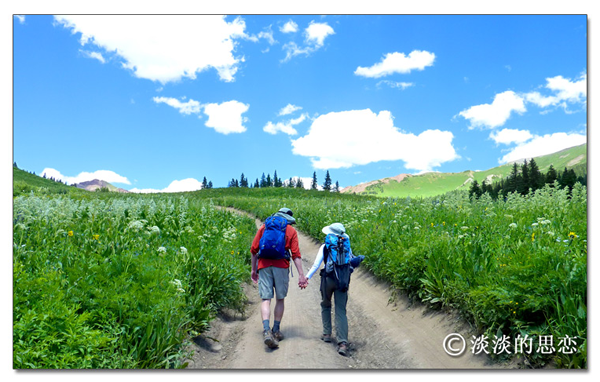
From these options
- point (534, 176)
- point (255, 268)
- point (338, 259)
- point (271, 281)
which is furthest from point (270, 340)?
point (534, 176)

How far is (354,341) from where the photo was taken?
22.0 ft

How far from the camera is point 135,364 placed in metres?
4.25

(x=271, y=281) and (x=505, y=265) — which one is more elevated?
(x=505, y=265)

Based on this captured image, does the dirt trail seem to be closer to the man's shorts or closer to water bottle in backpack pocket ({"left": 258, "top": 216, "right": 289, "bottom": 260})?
the man's shorts

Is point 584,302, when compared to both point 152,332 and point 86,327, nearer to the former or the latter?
point 152,332

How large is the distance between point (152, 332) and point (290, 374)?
5.89 feet

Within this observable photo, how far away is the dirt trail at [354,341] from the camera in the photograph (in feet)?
17.5

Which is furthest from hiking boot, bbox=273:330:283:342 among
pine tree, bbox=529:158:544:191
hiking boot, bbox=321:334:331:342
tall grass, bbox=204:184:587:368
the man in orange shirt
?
pine tree, bbox=529:158:544:191

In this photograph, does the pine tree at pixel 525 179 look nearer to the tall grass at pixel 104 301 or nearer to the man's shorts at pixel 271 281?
the man's shorts at pixel 271 281

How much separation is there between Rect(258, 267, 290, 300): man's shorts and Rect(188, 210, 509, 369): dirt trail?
814 mm

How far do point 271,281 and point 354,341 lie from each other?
1.95m

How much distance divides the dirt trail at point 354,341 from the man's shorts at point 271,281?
2.67ft

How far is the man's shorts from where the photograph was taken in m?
6.29

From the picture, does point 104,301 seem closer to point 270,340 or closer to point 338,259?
point 270,340
